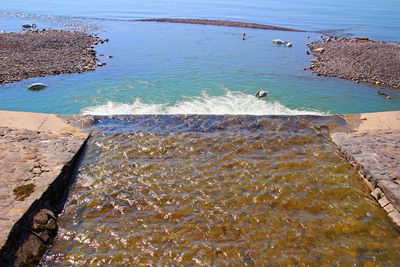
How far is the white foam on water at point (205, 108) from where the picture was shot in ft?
67.4

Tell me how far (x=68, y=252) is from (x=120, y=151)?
521 cm

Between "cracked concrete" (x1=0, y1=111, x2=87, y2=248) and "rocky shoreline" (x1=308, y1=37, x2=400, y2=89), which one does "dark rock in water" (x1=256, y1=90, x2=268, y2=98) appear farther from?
"cracked concrete" (x1=0, y1=111, x2=87, y2=248)

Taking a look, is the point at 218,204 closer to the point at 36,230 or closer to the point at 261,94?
the point at 36,230

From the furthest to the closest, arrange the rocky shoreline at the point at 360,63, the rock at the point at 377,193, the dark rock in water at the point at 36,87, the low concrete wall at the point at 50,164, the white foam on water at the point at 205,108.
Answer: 1. the rocky shoreline at the point at 360,63
2. the dark rock in water at the point at 36,87
3. the white foam on water at the point at 205,108
4. the rock at the point at 377,193
5. the low concrete wall at the point at 50,164

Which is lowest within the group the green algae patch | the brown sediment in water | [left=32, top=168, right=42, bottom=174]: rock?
the green algae patch

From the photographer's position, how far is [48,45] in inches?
1296

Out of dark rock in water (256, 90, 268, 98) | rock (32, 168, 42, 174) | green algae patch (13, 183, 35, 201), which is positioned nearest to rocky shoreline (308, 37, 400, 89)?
dark rock in water (256, 90, 268, 98)

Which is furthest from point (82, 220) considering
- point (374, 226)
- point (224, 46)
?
point (224, 46)

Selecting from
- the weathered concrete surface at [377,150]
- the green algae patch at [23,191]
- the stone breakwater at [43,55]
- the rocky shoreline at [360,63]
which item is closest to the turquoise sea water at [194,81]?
the stone breakwater at [43,55]

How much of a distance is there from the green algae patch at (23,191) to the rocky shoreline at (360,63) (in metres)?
24.5

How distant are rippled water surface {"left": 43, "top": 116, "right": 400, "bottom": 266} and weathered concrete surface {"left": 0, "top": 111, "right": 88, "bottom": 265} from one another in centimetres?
89

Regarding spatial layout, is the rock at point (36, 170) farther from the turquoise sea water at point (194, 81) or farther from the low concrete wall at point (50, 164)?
the turquoise sea water at point (194, 81)

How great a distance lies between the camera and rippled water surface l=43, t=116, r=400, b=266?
8.99 meters

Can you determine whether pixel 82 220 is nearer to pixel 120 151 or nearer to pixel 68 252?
pixel 68 252
